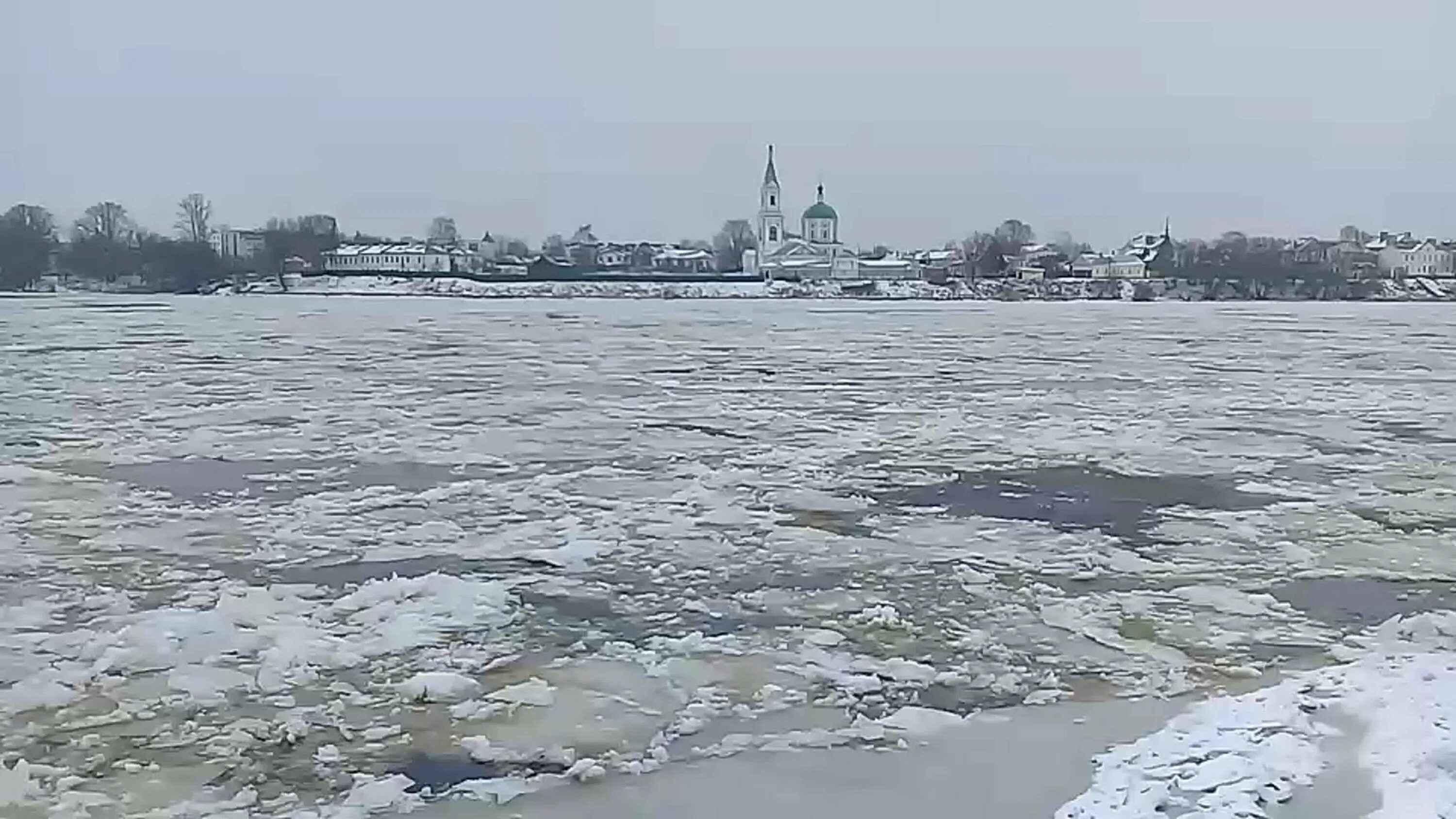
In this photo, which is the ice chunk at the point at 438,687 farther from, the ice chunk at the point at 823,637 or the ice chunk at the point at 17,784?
the ice chunk at the point at 823,637

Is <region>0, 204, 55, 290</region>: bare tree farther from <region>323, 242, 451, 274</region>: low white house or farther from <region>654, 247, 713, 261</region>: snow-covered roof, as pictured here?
<region>654, 247, 713, 261</region>: snow-covered roof

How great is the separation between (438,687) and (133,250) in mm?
64334

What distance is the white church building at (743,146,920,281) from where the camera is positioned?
294 feet

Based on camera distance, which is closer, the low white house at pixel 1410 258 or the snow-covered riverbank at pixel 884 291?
the snow-covered riverbank at pixel 884 291

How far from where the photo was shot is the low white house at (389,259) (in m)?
85.5

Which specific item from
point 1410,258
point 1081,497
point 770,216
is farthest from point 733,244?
point 1081,497

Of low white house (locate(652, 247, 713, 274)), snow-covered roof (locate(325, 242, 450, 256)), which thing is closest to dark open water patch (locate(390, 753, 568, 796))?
snow-covered roof (locate(325, 242, 450, 256))

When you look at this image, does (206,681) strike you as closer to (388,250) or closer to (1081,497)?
(1081,497)

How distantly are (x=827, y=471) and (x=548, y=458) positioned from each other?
2395mm

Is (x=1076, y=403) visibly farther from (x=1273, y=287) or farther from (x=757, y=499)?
(x=1273, y=287)

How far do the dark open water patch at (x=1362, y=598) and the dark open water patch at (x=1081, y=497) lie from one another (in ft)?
4.16

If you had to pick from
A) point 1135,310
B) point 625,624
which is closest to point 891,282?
point 1135,310

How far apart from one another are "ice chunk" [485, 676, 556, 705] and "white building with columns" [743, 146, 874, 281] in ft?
269

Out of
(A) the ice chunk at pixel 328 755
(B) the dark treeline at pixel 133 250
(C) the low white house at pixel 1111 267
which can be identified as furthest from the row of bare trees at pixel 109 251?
(C) the low white house at pixel 1111 267
